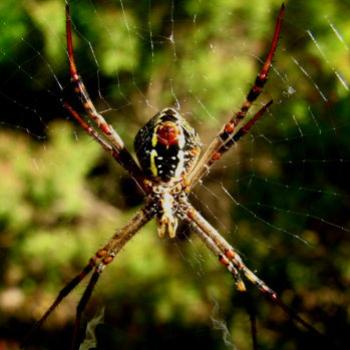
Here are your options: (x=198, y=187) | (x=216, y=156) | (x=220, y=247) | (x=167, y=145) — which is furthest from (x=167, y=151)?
(x=198, y=187)

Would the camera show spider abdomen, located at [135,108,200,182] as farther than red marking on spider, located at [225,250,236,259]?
No

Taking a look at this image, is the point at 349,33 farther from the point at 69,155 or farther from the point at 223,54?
the point at 69,155

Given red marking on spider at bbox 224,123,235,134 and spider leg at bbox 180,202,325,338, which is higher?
red marking on spider at bbox 224,123,235,134

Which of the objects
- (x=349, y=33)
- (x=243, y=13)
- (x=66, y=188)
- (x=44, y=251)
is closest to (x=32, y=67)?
(x=66, y=188)

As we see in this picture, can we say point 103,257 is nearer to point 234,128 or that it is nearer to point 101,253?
point 101,253

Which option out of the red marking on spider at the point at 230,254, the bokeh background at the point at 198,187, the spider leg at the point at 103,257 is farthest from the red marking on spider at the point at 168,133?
the bokeh background at the point at 198,187

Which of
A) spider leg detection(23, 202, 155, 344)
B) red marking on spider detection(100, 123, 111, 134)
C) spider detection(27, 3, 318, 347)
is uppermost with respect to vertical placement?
red marking on spider detection(100, 123, 111, 134)

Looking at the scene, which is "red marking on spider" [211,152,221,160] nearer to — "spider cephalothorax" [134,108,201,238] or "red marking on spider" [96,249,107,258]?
"spider cephalothorax" [134,108,201,238]

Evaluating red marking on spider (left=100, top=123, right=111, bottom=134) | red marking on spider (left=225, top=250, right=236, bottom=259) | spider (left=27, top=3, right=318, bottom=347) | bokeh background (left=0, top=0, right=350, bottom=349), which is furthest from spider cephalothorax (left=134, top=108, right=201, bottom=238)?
bokeh background (left=0, top=0, right=350, bottom=349)
